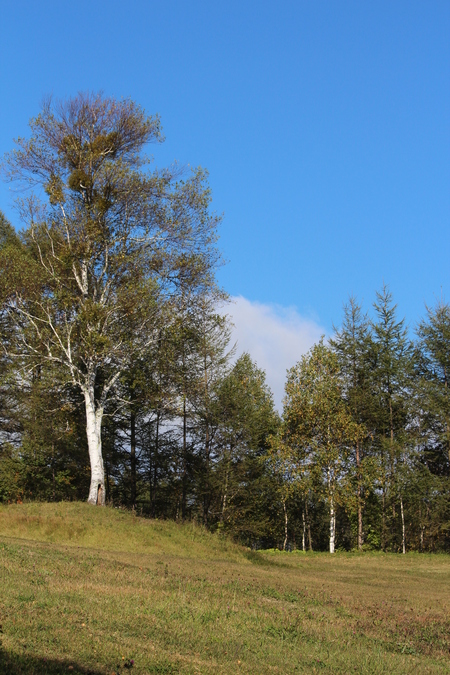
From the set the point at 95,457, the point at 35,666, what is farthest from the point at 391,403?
the point at 35,666

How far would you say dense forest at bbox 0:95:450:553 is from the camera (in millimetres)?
27375

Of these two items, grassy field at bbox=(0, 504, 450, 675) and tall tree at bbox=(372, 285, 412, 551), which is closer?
grassy field at bbox=(0, 504, 450, 675)

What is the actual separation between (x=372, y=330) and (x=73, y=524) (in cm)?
2452

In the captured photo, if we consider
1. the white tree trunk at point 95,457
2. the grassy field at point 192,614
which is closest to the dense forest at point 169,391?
the white tree trunk at point 95,457

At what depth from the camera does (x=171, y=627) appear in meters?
10.1

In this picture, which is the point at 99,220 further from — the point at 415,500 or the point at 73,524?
the point at 415,500

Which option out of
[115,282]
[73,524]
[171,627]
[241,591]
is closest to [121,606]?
[171,627]

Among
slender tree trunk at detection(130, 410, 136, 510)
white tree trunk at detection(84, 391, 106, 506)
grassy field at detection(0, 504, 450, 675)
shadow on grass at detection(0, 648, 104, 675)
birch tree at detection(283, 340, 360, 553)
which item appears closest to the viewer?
shadow on grass at detection(0, 648, 104, 675)

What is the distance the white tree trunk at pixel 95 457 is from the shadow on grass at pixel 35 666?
18858mm

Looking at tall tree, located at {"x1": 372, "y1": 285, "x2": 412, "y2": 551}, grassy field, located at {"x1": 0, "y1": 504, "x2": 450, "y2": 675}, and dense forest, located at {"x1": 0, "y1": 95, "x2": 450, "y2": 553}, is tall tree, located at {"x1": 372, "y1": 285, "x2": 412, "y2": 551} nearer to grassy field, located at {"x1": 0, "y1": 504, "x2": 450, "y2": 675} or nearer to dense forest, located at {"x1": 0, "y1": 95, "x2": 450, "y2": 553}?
dense forest, located at {"x1": 0, "y1": 95, "x2": 450, "y2": 553}

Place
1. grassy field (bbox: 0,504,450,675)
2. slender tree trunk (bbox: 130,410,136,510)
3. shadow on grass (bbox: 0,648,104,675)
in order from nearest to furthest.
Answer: shadow on grass (bbox: 0,648,104,675), grassy field (bbox: 0,504,450,675), slender tree trunk (bbox: 130,410,136,510)

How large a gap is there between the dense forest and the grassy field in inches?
382

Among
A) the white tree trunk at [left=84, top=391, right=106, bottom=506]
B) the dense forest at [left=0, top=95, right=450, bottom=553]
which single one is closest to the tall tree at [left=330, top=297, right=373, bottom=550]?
the dense forest at [left=0, top=95, right=450, bottom=553]

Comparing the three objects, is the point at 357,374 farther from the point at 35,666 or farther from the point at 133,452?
the point at 35,666
